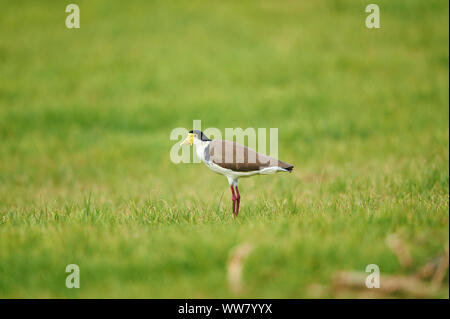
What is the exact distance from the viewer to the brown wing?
473 centimetres

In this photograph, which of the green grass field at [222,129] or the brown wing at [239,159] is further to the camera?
the brown wing at [239,159]

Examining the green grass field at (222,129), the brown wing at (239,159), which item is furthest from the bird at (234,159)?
the green grass field at (222,129)

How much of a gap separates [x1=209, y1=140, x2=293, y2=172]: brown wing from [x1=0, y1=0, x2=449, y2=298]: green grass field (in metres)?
0.60

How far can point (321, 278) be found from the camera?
3.45 m

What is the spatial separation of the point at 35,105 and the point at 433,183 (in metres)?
11.4

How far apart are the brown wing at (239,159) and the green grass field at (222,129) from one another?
0.60m

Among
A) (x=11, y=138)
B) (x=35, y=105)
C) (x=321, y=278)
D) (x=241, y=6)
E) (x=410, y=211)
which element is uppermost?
(x=241, y=6)

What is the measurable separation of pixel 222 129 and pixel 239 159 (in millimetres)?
7278

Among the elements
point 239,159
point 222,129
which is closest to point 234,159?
point 239,159

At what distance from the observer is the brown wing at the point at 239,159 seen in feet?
15.5

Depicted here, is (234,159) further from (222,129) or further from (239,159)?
(222,129)

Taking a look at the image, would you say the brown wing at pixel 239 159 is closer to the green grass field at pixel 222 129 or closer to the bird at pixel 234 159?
the bird at pixel 234 159
